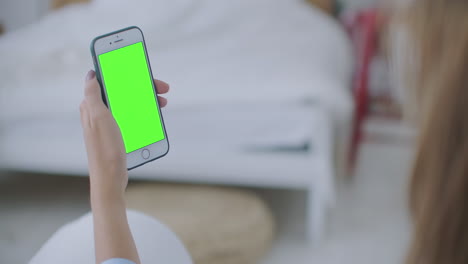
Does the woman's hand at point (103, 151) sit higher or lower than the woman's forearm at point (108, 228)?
higher

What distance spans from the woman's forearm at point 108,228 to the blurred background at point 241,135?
13.0 inches

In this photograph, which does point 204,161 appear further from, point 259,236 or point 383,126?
point 383,126

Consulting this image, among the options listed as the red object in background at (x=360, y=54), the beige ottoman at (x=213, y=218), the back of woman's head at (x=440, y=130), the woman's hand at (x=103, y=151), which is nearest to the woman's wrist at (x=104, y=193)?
the woman's hand at (x=103, y=151)

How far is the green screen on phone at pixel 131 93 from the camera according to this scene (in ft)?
1.16

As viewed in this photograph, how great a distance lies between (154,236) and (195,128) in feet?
2.99

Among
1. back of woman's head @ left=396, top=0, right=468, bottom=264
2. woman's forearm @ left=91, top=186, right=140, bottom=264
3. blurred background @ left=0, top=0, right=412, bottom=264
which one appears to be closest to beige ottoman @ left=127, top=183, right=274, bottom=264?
blurred background @ left=0, top=0, right=412, bottom=264

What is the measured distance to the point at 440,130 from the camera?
501mm

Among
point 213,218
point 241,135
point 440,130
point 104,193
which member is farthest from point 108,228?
point 241,135

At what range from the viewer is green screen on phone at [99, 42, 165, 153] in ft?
1.16

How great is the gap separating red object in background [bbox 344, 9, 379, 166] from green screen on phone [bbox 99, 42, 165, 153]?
1477 mm

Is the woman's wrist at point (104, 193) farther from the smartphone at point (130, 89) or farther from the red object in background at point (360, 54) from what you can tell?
the red object in background at point (360, 54)

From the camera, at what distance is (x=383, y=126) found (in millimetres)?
2295

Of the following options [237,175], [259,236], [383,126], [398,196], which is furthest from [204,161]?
[383,126]

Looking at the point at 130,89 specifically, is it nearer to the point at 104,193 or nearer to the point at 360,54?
the point at 104,193
